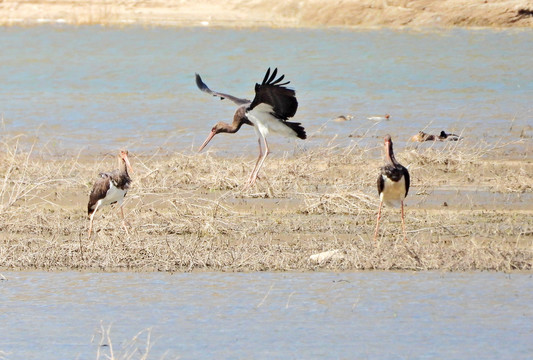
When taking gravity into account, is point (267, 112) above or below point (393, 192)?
above

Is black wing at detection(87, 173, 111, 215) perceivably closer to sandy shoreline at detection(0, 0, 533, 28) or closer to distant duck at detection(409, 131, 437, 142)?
distant duck at detection(409, 131, 437, 142)

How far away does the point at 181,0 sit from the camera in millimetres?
36500

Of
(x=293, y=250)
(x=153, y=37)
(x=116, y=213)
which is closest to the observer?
(x=293, y=250)

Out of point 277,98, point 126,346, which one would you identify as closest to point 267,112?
point 277,98

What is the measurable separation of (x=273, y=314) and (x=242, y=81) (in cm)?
1648

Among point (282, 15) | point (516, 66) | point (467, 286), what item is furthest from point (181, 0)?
point (467, 286)

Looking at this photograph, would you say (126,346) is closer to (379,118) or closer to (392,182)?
(392,182)

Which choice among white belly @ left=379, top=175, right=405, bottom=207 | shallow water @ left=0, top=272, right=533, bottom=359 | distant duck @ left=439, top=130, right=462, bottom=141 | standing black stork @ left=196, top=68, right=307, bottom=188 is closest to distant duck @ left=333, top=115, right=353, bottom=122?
distant duck @ left=439, top=130, right=462, bottom=141

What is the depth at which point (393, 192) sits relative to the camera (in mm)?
8562

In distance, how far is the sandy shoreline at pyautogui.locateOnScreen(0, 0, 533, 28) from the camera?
34.2 meters

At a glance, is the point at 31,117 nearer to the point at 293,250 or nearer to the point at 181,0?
the point at 293,250

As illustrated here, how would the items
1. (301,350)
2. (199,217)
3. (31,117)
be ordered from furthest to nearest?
(31,117) → (199,217) → (301,350)

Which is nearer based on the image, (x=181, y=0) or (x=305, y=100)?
(x=305, y=100)

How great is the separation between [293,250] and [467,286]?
1353mm
